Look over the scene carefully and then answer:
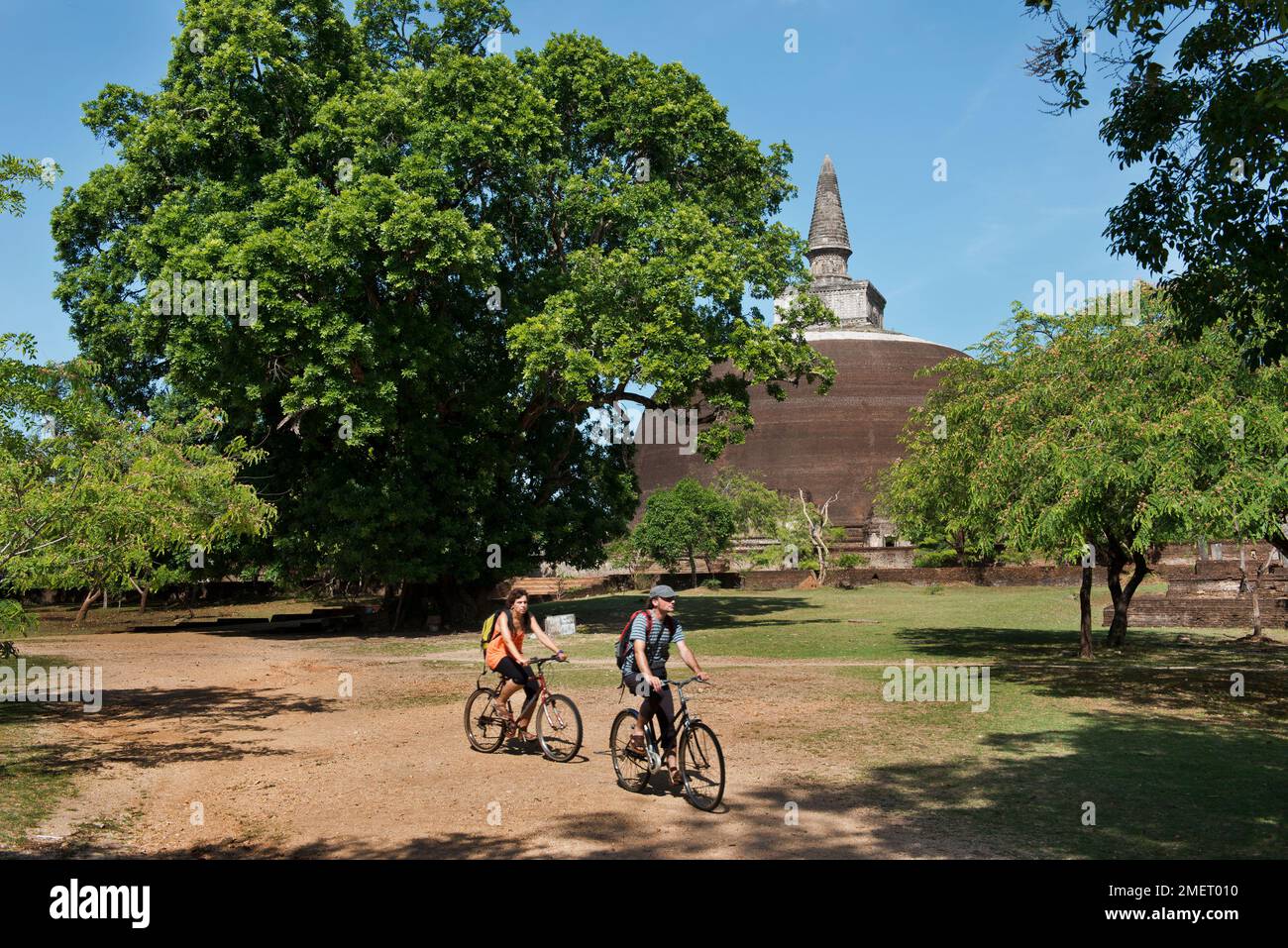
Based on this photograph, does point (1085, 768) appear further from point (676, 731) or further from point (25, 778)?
point (25, 778)

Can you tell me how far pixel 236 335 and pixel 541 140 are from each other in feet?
26.8

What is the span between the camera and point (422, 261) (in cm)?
2114

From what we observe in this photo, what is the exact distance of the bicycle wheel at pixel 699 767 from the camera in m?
7.78

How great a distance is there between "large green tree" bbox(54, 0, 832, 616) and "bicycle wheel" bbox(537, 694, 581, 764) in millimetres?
12663

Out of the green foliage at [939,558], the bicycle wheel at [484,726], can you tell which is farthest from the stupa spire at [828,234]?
the bicycle wheel at [484,726]

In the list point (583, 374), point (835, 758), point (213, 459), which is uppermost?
point (583, 374)

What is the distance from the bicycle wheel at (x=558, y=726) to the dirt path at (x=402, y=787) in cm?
16

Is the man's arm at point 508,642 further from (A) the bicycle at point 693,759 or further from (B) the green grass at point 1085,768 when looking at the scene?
(B) the green grass at point 1085,768

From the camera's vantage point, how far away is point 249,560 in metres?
26.6

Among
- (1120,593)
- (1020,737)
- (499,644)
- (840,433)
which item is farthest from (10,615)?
(840,433)

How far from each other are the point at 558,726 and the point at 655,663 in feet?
6.26

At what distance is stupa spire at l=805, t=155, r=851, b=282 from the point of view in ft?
271
